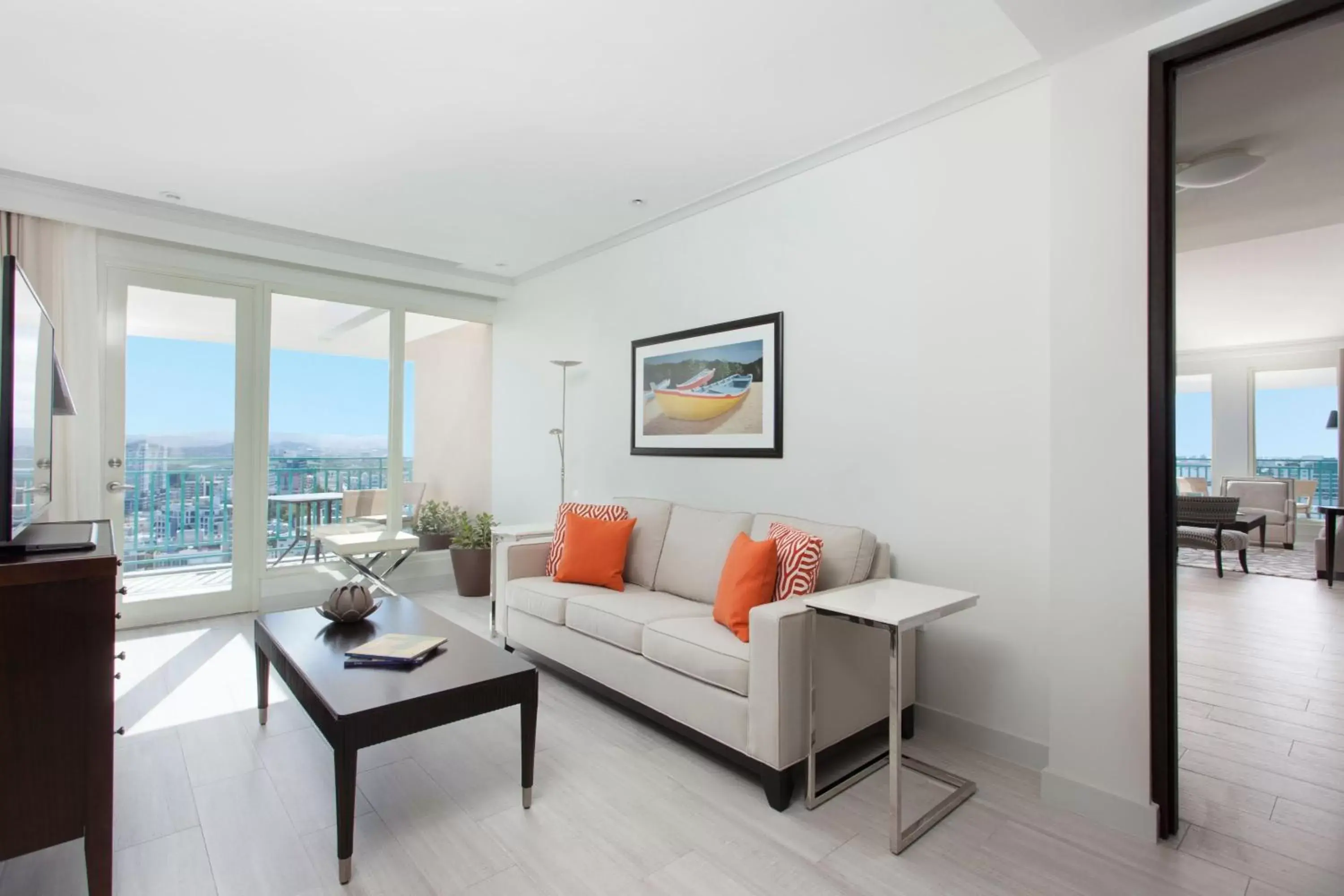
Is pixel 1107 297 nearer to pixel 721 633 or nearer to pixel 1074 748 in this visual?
pixel 1074 748

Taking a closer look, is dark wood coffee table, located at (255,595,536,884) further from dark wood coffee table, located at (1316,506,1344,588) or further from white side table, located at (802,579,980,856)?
dark wood coffee table, located at (1316,506,1344,588)

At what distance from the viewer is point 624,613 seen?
299 centimetres

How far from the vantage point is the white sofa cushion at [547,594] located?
3.34 metres

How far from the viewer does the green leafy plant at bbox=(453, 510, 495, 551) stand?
548cm

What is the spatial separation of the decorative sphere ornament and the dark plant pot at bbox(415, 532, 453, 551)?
2.90m

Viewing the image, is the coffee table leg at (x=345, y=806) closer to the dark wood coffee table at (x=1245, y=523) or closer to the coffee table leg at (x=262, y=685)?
the coffee table leg at (x=262, y=685)

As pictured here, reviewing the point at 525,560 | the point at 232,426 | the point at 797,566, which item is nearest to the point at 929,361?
the point at 797,566

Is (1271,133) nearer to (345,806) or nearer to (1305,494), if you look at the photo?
(1305,494)

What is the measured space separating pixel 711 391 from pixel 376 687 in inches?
95.7

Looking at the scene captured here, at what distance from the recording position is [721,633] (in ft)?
8.66

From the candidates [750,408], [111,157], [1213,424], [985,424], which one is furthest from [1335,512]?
[111,157]

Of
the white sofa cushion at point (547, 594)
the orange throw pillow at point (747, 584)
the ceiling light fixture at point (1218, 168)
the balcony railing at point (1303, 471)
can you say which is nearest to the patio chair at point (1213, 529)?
the balcony railing at point (1303, 471)

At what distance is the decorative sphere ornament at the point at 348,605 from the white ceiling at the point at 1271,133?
3.61m

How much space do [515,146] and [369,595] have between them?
227 centimetres
